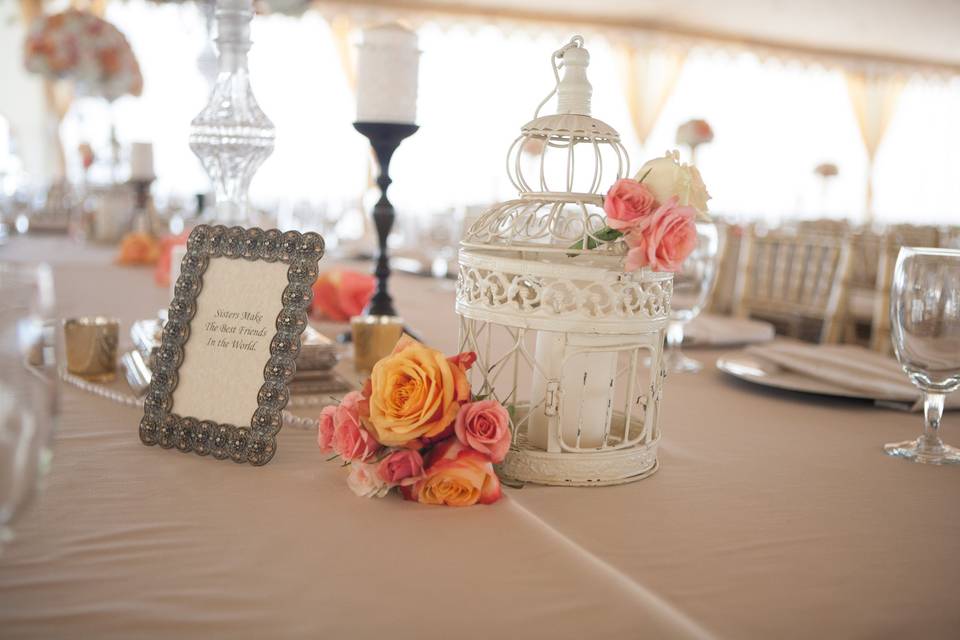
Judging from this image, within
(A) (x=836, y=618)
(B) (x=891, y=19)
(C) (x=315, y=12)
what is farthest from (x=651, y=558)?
(B) (x=891, y=19)

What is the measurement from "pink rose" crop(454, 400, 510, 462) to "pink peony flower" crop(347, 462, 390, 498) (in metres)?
0.09

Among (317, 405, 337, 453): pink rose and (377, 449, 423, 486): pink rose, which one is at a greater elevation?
(317, 405, 337, 453): pink rose

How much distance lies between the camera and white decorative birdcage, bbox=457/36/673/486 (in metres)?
0.77

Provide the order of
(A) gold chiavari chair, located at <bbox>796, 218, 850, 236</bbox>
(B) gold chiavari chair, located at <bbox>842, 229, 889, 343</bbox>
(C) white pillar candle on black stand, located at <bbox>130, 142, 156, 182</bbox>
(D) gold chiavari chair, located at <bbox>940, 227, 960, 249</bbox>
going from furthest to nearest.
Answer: (A) gold chiavari chair, located at <bbox>796, 218, 850, 236</bbox> < (B) gold chiavari chair, located at <bbox>842, 229, 889, 343</bbox> < (D) gold chiavari chair, located at <bbox>940, 227, 960, 249</bbox> < (C) white pillar candle on black stand, located at <bbox>130, 142, 156, 182</bbox>

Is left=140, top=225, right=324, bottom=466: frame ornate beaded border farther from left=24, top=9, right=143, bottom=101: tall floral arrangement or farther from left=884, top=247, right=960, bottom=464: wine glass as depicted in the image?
left=24, top=9, right=143, bottom=101: tall floral arrangement

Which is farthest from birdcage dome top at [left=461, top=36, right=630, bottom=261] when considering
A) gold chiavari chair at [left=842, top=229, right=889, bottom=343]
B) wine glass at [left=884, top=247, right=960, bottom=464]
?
gold chiavari chair at [left=842, top=229, right=889, bottom=343]

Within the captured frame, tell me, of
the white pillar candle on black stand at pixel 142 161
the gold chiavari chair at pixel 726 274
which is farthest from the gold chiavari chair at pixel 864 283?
the white pillar candle on black stand at pixel 142 161

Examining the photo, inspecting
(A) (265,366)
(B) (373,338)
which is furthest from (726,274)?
(A) (265,366)

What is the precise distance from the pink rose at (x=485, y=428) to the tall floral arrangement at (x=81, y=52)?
9.70 ft

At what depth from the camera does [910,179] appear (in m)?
12.6

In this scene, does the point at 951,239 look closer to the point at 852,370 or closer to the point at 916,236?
the point at 916,236

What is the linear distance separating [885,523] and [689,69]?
10.6 m

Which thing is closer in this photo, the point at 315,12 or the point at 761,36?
the point at 315,12

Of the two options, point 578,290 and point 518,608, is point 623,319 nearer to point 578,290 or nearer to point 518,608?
point 578,290
